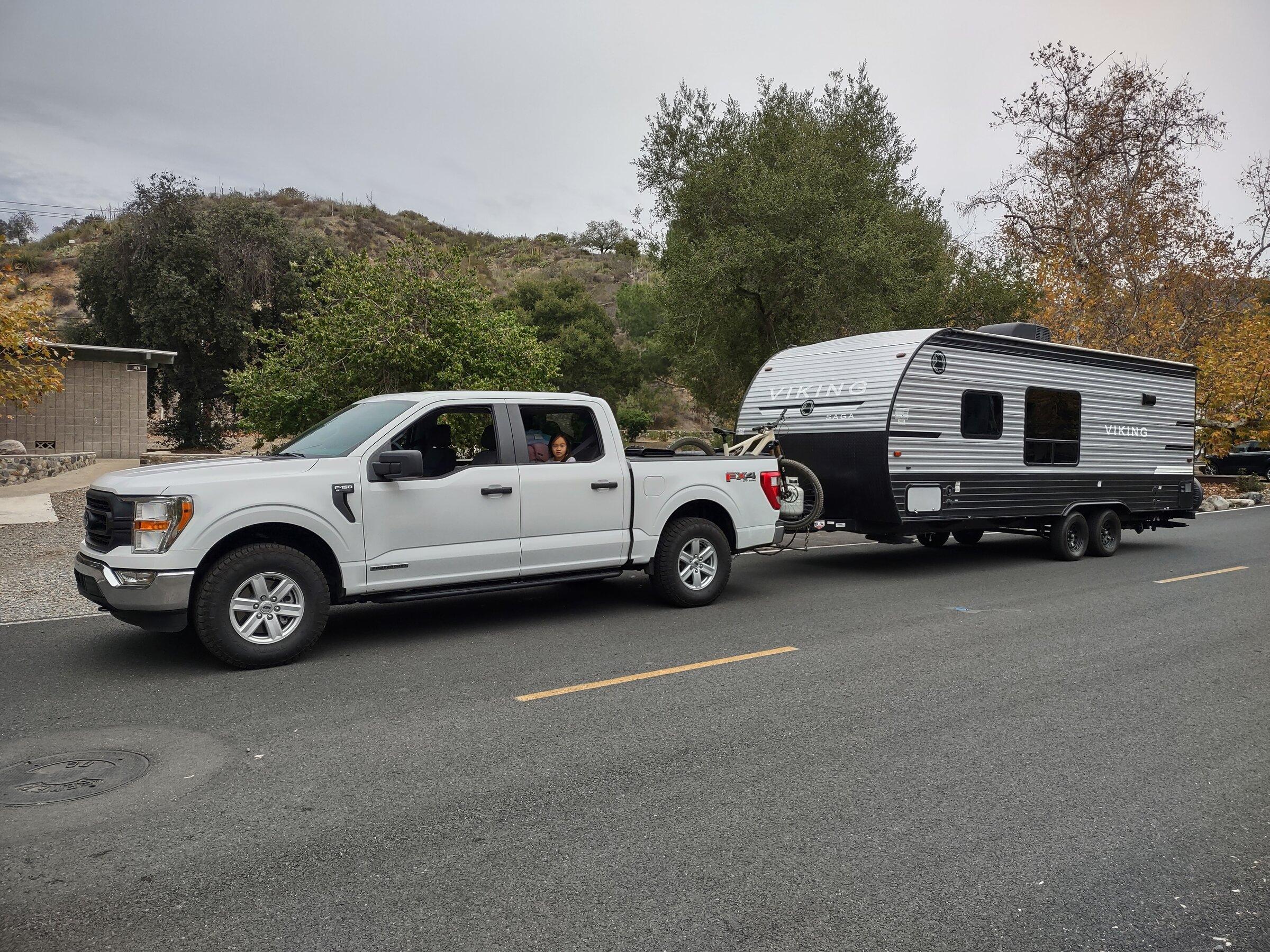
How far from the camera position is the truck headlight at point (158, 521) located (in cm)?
606

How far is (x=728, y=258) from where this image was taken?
2008 cm

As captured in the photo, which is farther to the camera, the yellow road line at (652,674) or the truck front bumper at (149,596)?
the truck front bumper at (149,596)

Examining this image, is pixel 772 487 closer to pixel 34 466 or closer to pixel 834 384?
pixel 834 384

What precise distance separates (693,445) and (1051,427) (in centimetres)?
507

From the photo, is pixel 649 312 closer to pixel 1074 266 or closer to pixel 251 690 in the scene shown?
pixel 1074 266

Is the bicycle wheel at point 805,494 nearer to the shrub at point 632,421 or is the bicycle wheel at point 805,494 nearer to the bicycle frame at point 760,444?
the bicycle frame at point 760,444

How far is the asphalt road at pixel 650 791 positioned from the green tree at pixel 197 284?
25497mm

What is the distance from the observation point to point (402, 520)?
691cm

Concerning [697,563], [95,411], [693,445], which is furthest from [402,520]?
[95,411]

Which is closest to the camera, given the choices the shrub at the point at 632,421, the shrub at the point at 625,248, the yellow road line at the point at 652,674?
the yellow road line at the point at 652,674

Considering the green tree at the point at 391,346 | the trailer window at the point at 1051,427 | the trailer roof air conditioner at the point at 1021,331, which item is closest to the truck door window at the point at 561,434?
the trailer window at the point at 1051,427

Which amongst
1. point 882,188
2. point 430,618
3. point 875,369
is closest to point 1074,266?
point 882,188

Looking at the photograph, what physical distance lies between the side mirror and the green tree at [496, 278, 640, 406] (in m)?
35.7

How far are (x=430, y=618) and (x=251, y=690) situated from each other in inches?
93.6
